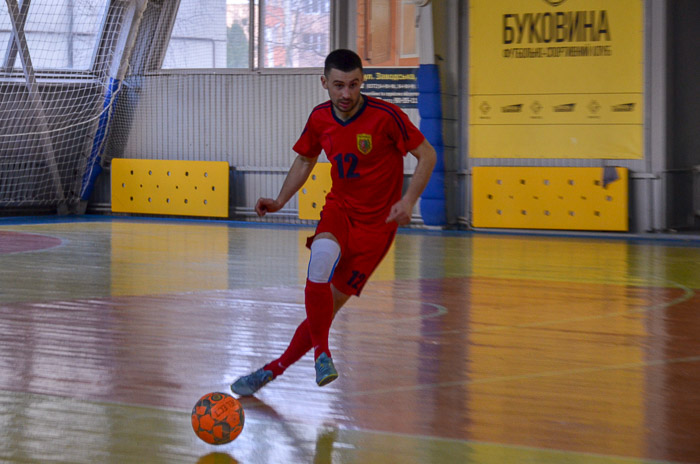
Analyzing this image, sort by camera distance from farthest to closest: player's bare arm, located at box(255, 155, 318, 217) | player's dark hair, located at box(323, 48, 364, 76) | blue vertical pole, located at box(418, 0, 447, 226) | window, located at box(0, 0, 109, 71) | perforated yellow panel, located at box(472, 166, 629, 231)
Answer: window, located at box(0, 0, 109, 71) < blue vertical pole, located at box(418, 0, 447, 226) < perforated yellow panel, located at box(472, 166, 629, 231) < player's bare arm, located at box(255, 155, 318, 217) < player's dark hair, located at box(323, 48, 364, 76)

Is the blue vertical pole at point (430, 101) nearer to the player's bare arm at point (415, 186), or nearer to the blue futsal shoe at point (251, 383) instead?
the player's bare arm at point (415, 186)

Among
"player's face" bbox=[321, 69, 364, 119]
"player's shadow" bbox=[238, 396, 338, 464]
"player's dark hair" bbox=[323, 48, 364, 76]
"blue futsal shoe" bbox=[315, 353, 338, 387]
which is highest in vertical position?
"player's dark hair" bbox=[323, 48, 364, 76]

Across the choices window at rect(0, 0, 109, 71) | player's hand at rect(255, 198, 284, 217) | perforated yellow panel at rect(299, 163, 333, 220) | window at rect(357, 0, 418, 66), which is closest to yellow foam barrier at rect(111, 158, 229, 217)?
perforated yellow panel at rect(299, 163, 333, 220)

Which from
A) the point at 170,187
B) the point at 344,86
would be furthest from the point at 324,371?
the point at 170,187

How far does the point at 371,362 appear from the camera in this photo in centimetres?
494

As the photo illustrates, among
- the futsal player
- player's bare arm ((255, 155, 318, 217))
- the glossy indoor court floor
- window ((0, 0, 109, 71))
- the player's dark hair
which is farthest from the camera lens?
window ((0, 0, 109, 71))

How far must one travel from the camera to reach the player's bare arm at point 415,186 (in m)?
3.94

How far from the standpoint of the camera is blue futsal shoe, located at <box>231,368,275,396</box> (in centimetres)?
416

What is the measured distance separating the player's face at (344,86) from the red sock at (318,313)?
86cm

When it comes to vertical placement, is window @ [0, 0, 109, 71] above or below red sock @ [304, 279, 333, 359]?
above

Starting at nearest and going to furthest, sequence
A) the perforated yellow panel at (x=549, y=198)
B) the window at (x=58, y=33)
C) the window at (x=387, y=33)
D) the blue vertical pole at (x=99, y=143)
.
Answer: the perforated yellow panel at (x=549, y=198), the window at (x=387, y=33), the window at (x=58, y=33), the blue vertical pole at (x=99, y=143)

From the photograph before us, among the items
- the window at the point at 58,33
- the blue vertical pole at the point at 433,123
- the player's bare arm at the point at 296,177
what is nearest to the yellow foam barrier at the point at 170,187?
the window at the point at 58,33

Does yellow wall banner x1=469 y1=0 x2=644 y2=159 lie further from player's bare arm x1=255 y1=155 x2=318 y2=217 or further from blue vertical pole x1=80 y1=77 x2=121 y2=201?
player's bare arm x1=255 y1=155 x2=318 y2=217

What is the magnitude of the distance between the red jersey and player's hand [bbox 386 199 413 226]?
10.5 inches
